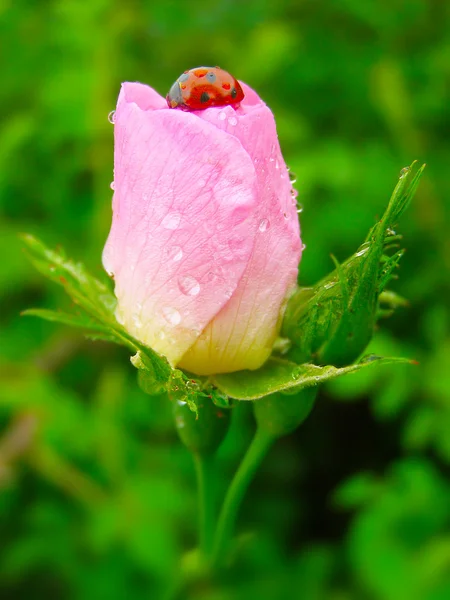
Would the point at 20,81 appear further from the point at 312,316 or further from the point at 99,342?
the point at 312,316

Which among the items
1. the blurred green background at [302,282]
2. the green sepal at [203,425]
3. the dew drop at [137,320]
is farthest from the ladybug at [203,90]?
the blurred green background at [302,282]

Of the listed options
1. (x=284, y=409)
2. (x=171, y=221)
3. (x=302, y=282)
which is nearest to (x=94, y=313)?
(x=171, y=221)

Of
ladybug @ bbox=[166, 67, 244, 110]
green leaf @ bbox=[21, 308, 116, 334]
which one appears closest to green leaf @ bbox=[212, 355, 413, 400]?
green leaf @ bbox=[21, 308, 116, 334]

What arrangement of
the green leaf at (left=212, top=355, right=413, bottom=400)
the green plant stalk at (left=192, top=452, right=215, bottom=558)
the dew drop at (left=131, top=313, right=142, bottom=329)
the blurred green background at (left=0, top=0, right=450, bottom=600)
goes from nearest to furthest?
the green leaf at (left=212, top=355, right=413, bottom=400)
the dew drop at (left=131, top=313, right=142, bottom=329)
the green plant stalk at (left=192, top=452, right=215, bottom=558)
the blurred green background at (left=0, top=0, right=450, bottom=600)

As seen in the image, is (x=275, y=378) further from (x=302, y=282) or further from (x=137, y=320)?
(x=302, y=282)

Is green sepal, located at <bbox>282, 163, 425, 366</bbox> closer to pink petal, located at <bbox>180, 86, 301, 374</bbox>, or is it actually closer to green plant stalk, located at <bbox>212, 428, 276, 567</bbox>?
pink petal, located at <bbox>180, 86, 301, 374</bbox>

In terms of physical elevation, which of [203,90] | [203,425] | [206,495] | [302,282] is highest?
[203,90]
